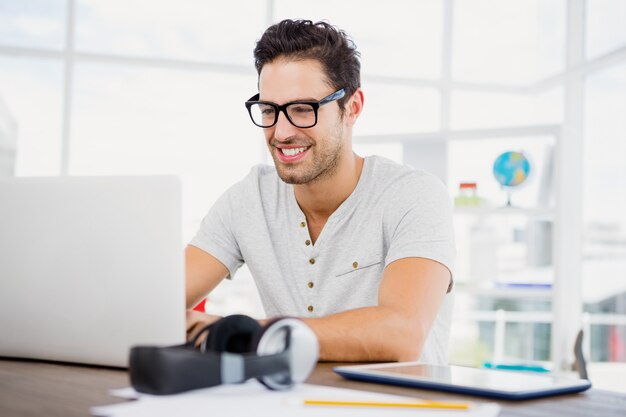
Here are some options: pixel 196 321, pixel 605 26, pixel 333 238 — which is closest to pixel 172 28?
pixel 605 26

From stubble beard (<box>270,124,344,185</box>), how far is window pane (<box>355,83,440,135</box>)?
11.8ft

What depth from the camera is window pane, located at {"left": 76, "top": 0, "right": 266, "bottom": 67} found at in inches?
207

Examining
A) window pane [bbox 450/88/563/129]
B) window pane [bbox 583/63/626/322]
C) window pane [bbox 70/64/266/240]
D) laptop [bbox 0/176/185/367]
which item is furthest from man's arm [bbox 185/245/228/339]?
window pane [bbox 450/88/563/129]

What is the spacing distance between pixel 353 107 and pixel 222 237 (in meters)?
0.50

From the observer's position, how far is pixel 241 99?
5.43 m

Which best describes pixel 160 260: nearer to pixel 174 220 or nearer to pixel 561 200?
pixel 174 220

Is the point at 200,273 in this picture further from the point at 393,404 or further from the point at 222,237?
the point at 393,404

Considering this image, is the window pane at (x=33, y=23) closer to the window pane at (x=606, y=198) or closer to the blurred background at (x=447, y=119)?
the blurred background at (x=447, y=119)

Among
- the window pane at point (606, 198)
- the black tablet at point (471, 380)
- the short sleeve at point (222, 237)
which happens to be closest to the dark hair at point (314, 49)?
the short sleeve at point (222, 237)

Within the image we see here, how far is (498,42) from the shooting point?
5613 millimetres

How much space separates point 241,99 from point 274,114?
3.70 metres

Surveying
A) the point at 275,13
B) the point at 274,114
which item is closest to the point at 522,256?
the point at 275,13

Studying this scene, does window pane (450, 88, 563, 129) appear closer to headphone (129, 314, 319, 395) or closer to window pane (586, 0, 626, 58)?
window pane (586, 0, 626, 58)

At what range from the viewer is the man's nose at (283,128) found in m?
1.78
